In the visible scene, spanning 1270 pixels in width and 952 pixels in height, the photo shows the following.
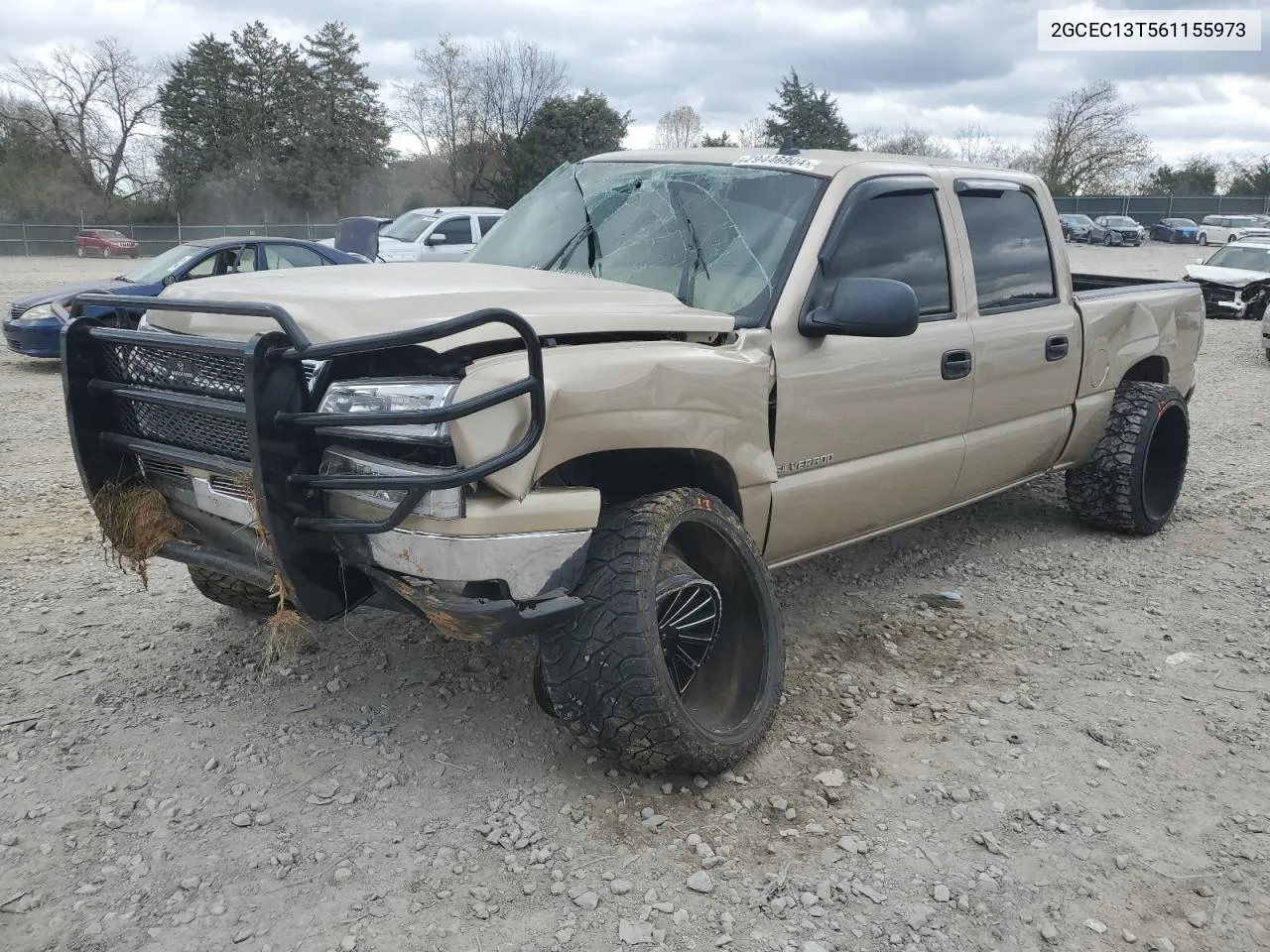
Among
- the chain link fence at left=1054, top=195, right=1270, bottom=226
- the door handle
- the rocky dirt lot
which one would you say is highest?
the chain link fence at left=1054, top=195, right=1270, bottom=226

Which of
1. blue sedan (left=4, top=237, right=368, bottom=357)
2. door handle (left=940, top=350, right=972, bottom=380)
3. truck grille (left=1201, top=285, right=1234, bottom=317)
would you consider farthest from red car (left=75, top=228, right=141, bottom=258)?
door handle (left=940, top=350, right=972, bottom=380)

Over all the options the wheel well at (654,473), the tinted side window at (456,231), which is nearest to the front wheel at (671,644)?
the wheel well at (654,473)

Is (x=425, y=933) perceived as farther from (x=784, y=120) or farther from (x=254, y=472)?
(x=784, y=120)

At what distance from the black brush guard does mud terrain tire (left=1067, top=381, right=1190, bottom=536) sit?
3.88 metres

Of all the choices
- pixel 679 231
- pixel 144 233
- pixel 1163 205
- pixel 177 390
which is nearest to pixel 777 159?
pixel 679 231

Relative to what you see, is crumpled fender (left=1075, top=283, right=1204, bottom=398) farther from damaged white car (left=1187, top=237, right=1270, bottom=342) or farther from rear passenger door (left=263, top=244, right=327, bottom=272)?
damaged white car (left=1187, top=237, right=1270, bottom=342)

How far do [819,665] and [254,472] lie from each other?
2.26 metres

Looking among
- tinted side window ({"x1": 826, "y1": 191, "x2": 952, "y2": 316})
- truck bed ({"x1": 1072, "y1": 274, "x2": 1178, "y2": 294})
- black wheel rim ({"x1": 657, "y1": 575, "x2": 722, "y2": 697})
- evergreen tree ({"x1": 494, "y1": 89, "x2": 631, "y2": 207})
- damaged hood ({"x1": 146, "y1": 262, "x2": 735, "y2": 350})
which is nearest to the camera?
damaged hood ({"x1": 146, "y1": 262, "x2": 735, "y2": 350})

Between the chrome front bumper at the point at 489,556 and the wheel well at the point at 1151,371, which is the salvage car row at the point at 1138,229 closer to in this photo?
the wheel well at the point at 1151,371

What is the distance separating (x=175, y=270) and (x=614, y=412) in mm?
9515

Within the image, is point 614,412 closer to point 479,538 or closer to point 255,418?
point 479,538

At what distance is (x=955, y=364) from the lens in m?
4.14

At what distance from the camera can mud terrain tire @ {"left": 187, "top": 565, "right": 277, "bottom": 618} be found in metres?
3.88

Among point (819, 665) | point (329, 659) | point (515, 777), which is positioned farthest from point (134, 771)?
point (819, 665)
